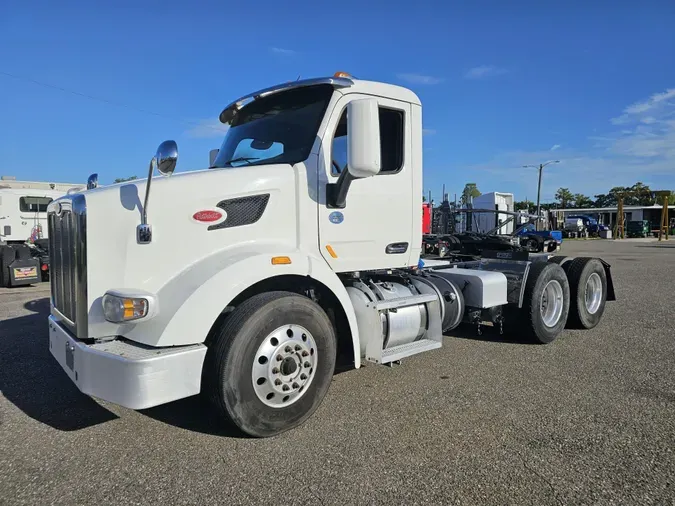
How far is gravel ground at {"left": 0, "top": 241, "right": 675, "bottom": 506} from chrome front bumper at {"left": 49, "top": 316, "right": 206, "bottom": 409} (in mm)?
481

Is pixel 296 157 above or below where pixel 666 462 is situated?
above

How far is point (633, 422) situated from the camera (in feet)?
12.6

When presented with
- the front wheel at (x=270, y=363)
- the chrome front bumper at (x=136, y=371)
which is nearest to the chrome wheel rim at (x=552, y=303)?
the front wheel at (x=270, y=363)

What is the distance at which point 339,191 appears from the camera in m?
4.16

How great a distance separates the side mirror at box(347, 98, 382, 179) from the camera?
141 inches

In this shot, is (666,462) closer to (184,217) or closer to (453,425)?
(453,425)

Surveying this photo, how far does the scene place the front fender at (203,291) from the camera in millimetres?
3205

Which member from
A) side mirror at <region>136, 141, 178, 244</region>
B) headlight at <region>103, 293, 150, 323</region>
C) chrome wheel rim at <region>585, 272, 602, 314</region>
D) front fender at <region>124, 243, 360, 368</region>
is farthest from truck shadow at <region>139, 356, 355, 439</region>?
chrome wheel rim at <region>585, 272, 602, 314</region>

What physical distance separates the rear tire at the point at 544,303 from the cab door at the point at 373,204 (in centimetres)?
217

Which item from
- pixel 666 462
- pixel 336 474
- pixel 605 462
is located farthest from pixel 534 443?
pixel 336 474

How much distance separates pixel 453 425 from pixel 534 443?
22.8 inches

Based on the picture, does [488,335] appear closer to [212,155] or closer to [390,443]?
[390,443]

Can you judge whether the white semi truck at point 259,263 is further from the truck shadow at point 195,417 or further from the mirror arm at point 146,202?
the truck shadow at point 195,417

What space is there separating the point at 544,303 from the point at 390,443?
4.00 meters
